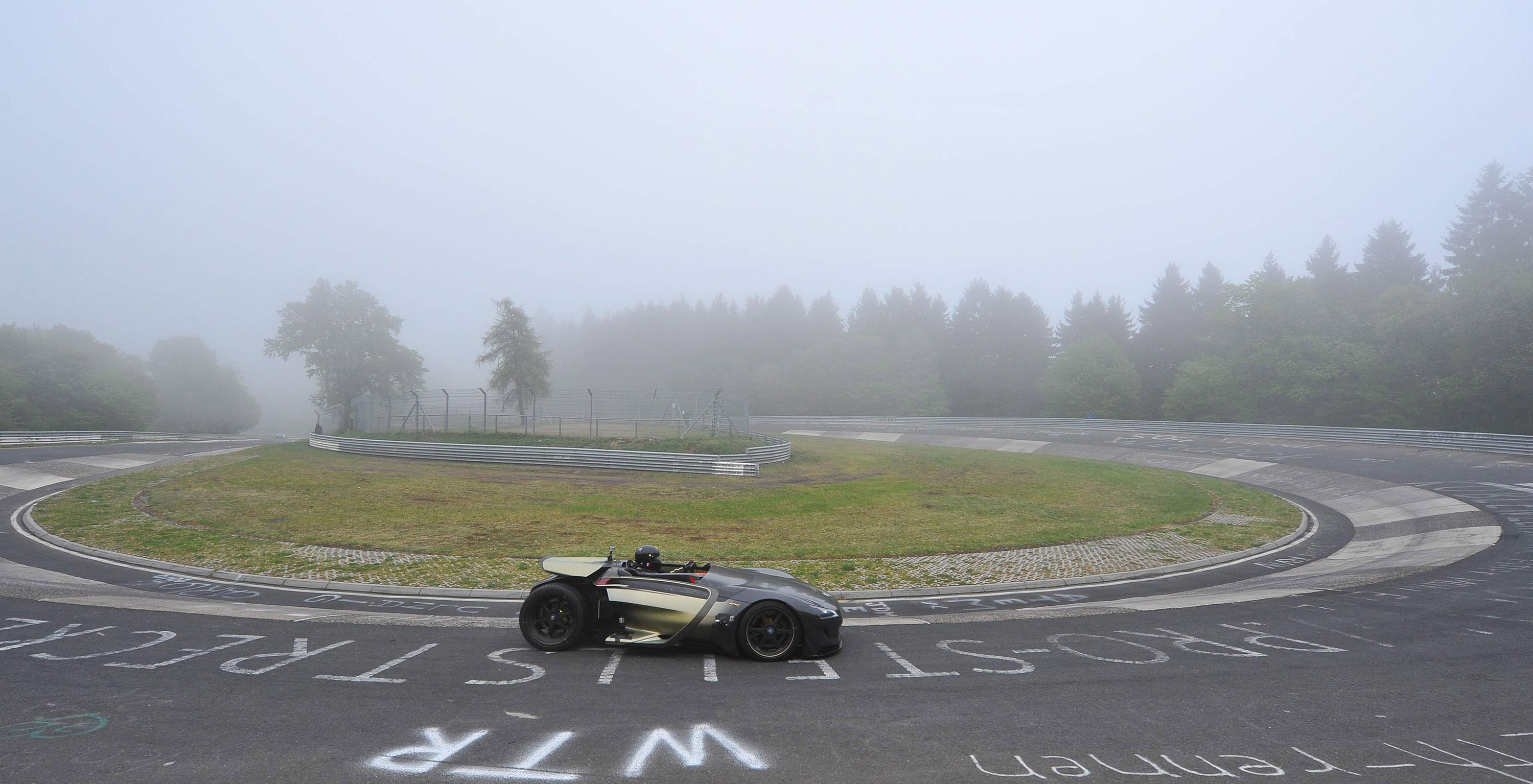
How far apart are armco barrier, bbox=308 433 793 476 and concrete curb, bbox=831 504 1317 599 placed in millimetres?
15935

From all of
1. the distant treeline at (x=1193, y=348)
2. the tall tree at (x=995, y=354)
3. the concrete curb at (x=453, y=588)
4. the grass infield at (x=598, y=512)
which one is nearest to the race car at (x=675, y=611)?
the concrete curb at (x=453, y=588)

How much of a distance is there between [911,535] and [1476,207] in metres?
72.6

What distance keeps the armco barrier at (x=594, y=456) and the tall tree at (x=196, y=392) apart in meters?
61.2

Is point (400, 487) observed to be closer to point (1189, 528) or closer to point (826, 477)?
point (826, 477)

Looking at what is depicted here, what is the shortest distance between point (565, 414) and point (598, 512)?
62.5ft

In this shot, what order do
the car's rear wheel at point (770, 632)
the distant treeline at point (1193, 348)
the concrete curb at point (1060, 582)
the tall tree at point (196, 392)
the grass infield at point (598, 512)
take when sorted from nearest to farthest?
1. the car's rear wheel at point (770, 632)
2. the concrete curb at point (1060, 582)
3. the grass infield at point (598, 512)
4. the distant treeline at point (1193, 348)
5. the tall tree at point (196, 392)

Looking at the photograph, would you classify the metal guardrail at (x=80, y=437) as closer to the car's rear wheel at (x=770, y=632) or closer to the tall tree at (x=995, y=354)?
the car's rear wheel at (x=770, y=632)

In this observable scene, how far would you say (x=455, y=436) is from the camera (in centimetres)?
3475

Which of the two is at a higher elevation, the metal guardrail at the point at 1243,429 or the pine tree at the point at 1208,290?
the pine tree at the point at 1208,290

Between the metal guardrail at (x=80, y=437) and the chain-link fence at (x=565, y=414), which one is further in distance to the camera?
the metal guardrail at (x=80, y=437)

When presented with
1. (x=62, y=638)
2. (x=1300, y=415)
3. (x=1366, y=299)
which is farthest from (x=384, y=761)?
(x=1366, y=299)

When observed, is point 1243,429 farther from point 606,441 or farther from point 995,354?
point 995,354

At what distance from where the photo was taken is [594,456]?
1177 inches

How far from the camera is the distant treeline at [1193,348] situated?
44.9 meters
